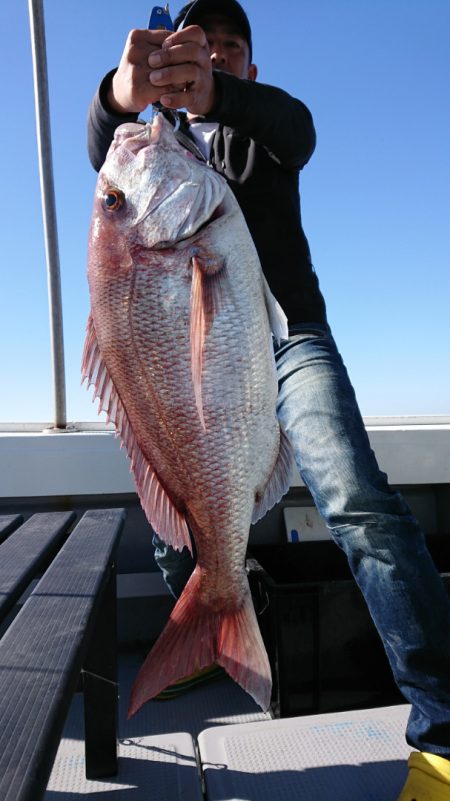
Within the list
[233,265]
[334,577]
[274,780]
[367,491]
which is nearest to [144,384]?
[233,265]

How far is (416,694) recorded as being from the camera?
1.67 meters

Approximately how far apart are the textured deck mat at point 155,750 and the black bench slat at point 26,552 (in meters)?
0.74

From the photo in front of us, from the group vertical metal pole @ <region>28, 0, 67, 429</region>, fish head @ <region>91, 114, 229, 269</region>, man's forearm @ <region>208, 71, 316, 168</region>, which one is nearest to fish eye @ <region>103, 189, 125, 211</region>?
fish head @ <region>91, 114, 229, 269</region>

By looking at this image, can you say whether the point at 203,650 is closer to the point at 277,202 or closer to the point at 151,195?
the point at 151,195

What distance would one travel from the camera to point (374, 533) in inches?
69.7

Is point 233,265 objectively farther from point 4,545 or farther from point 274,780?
Result: point 274,780

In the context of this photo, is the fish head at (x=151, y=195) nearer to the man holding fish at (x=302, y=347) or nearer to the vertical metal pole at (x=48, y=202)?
the man holding fish at (x=302, y=347)

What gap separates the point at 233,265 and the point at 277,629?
170 cm

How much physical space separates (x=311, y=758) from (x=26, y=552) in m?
1.20

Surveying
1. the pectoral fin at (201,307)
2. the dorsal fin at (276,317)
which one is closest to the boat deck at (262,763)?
the pectoral fin at (201,307)

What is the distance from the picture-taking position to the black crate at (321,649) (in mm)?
2549

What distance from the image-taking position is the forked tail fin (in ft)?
4.53

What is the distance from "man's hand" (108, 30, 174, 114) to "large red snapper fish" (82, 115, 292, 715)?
0.44 ft

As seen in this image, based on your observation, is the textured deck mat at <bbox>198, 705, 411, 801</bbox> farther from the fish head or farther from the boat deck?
the fish head
